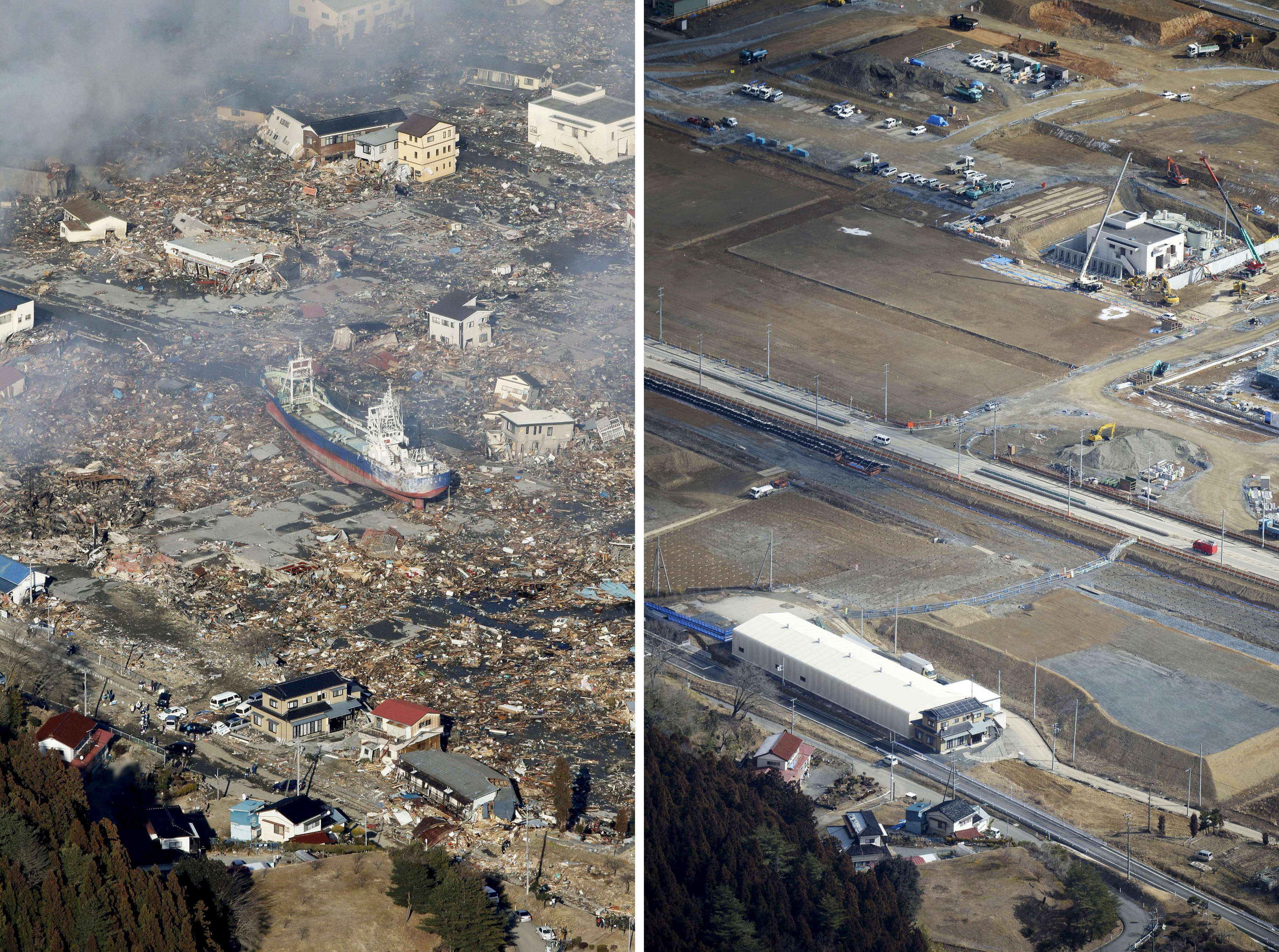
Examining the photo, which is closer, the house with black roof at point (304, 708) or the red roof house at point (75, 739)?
the red roof house at point (75, 739)

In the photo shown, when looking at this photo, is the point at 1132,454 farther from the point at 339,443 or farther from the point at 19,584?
the point at 19,584

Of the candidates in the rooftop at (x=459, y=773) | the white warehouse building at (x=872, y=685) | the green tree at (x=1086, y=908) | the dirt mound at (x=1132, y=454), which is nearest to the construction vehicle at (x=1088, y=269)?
the dirt mound at (x=1132, y=454)

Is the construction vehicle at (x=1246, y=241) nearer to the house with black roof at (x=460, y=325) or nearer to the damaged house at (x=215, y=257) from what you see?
the house with black roof at (x=460, y=325)

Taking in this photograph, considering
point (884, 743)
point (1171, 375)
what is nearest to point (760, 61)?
point (1171, 375)

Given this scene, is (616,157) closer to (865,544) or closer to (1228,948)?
(865,544)

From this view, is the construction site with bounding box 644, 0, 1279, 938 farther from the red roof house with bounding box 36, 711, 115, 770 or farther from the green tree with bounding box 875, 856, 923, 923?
the red roof house with bounding box 36, 711, 115, 770

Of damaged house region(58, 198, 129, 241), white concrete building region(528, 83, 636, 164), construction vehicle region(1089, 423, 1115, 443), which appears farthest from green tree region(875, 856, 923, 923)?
white concrete building region(528, 83, 636, 164)
